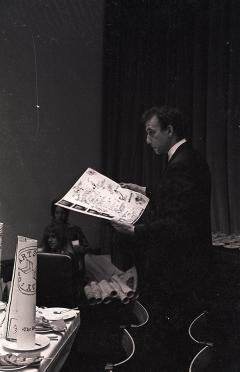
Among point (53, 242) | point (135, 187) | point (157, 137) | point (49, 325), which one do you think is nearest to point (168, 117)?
point (157, 137)

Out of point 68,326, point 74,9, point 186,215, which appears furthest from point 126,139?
point 68,326

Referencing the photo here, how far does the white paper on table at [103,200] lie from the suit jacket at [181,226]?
137 millimetres

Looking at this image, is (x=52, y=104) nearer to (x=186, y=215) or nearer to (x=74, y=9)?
(x=74, y=9)

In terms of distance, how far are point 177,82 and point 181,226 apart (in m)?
0.57

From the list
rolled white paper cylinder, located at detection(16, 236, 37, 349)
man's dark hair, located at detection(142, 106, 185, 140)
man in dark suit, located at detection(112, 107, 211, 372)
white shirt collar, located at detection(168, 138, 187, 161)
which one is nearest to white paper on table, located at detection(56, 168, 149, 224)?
man in dark suit, located at detection(112, 107, 211, 372)

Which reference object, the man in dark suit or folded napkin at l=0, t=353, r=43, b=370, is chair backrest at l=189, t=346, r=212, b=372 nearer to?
the man in dark suit

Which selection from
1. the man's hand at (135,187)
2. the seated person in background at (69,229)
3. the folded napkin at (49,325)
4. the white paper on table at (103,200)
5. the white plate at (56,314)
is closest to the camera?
the folded napkin at (49,325)

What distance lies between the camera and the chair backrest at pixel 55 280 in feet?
5.37

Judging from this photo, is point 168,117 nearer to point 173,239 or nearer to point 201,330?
point 173,239

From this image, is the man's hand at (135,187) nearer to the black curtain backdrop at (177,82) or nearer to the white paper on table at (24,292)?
the black curtain backdrop at (177,82)

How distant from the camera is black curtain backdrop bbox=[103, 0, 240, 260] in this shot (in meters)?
1.48

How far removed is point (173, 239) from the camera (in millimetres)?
1551

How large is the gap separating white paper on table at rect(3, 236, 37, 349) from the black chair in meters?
0.85

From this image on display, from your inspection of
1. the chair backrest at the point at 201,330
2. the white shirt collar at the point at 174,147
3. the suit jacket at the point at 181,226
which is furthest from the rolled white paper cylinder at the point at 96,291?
the white shirt collar at the point at 174,147
